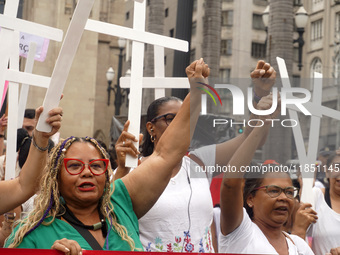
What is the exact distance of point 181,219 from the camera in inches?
178

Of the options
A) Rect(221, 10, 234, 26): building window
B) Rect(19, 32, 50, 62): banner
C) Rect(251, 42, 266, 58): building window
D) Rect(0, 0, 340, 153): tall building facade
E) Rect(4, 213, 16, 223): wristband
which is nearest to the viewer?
Rect(4, 213, 16, 223): wristband

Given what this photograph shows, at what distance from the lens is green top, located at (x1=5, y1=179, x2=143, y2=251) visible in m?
3.64

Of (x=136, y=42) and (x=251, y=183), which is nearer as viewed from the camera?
(x=251, y=183)

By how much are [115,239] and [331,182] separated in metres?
2.23

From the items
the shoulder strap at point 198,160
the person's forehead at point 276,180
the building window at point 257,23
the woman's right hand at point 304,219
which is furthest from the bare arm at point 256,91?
the building window at point 257,23

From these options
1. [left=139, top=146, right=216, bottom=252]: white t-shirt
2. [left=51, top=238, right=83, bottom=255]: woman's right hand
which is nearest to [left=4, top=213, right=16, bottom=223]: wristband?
[left=139, top=146, right=216, bottom=252]: white t-shirt

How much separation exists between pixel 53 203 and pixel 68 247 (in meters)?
0.37

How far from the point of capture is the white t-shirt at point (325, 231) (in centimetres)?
507

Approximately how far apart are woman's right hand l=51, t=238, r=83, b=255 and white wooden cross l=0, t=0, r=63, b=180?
1689 millimetres

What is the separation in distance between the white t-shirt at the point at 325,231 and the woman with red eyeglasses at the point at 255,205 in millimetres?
298

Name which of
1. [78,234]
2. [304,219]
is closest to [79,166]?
[78,234]

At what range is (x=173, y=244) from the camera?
4523mm

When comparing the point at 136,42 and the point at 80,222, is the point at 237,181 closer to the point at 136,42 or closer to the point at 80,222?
the point at 80,222

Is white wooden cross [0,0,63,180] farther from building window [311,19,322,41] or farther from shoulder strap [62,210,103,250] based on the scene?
building window [311,19,322,41]
